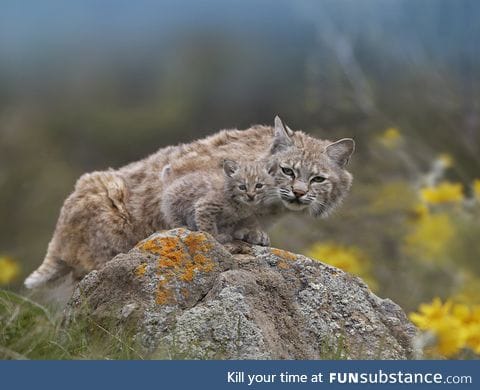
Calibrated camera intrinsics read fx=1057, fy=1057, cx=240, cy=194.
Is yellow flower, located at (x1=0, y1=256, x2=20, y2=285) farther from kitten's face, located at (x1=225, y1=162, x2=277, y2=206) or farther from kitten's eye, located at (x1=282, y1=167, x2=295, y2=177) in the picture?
kitten's eye, located at (x1=282, y1=167, x2=295, y2=177)

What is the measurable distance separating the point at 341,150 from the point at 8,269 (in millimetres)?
7060

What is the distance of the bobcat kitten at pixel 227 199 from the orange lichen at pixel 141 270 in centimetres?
134

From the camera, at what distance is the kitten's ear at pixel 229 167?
9633mm

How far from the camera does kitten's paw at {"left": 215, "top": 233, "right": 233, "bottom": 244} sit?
9414 mm

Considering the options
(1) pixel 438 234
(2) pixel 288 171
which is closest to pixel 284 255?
(2) pixel 288 171

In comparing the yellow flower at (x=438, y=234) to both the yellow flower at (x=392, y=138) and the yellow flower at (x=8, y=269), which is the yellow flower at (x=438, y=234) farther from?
the yellow flower at (x=8, y=269)

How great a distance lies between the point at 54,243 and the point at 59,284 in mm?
427

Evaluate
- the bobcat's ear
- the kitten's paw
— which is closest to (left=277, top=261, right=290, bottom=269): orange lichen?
the kitten's paw

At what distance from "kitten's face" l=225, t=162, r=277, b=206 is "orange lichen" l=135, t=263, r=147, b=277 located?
1582 mm

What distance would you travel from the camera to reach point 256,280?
8.32 meters

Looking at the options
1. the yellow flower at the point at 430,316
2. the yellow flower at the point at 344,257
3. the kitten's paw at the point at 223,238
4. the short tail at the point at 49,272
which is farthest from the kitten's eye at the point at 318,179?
the yellow flower at the point at 344,257

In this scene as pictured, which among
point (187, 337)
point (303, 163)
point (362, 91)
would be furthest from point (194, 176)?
point (362, 91)

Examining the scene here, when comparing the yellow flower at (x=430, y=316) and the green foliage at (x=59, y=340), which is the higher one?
the yellow flower at (x=430, y=316)

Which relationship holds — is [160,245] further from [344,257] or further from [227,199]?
[344,257]
